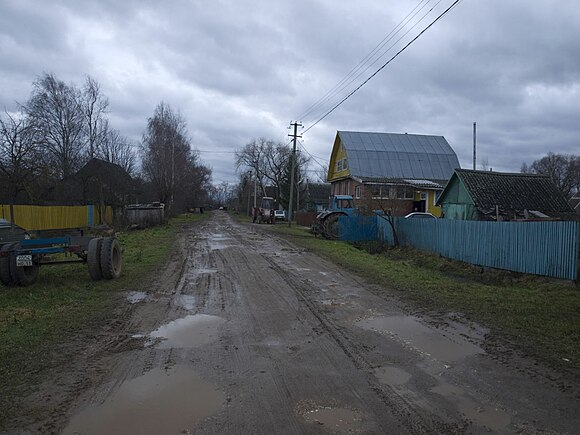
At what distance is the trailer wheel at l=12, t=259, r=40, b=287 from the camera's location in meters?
10.3

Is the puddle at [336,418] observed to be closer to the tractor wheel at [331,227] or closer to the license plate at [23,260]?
the license plate at [23,260]

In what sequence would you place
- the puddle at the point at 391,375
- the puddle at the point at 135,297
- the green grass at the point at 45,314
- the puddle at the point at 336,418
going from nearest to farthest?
the puddle at the point at 336,418
the puddle at the point at 391,375
the green grass at the point at 45,314
the puddle at the point at 135,297

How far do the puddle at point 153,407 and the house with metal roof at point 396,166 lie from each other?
32.7 metres

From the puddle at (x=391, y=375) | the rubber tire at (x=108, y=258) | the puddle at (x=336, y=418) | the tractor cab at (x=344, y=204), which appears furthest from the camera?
the tractor cab at (x=344, y=204)

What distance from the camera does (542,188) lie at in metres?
22.6

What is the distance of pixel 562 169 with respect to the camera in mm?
90062

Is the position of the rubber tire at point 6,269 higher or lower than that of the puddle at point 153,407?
higher

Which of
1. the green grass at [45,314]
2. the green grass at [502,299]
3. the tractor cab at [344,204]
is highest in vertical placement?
the tractor cab at [344,204]

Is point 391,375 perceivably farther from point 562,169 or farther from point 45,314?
point 562,169

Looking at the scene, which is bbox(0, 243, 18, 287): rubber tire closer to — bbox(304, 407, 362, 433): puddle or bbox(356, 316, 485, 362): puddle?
bbox(356, 316, 485, 362): puddle

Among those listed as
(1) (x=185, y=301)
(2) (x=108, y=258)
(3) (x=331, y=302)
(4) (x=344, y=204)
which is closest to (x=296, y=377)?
(3) (x=331, y=302)

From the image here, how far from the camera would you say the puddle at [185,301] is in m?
8.88

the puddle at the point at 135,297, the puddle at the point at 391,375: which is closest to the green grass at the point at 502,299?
the puddle at the point at 391,375

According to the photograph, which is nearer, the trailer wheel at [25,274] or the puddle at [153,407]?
A: the puddle at [153,407]
